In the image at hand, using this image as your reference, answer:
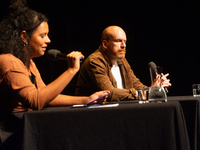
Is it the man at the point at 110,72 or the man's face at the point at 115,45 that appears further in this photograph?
the man's face at the point at 115,45

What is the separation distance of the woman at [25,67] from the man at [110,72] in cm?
68

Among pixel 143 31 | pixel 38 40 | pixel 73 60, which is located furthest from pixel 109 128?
pixel 143 31

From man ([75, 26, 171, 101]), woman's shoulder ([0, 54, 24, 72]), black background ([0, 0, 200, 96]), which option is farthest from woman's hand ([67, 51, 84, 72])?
black background ([0, 0, 200, 96])

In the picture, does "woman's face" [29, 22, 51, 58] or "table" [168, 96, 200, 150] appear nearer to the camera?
"table" [168, 96, 200, 150]

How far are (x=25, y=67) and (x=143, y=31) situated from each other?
2493 mm

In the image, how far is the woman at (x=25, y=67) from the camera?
Result: 148 centimetres

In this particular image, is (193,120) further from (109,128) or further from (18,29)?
(18,29)

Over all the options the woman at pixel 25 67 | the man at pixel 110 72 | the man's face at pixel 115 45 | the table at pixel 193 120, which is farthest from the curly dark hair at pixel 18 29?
the man's face at pixel 115 45

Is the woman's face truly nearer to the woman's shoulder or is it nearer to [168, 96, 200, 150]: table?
the woman's shoulder

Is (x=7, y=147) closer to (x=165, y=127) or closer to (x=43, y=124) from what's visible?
(x=43, y=124)

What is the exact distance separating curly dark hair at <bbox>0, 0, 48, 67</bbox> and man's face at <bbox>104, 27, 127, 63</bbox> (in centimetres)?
121

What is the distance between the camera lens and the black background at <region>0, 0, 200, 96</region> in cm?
367

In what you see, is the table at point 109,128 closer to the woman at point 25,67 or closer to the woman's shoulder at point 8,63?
the woman at point 25,67

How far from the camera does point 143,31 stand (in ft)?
12.7
